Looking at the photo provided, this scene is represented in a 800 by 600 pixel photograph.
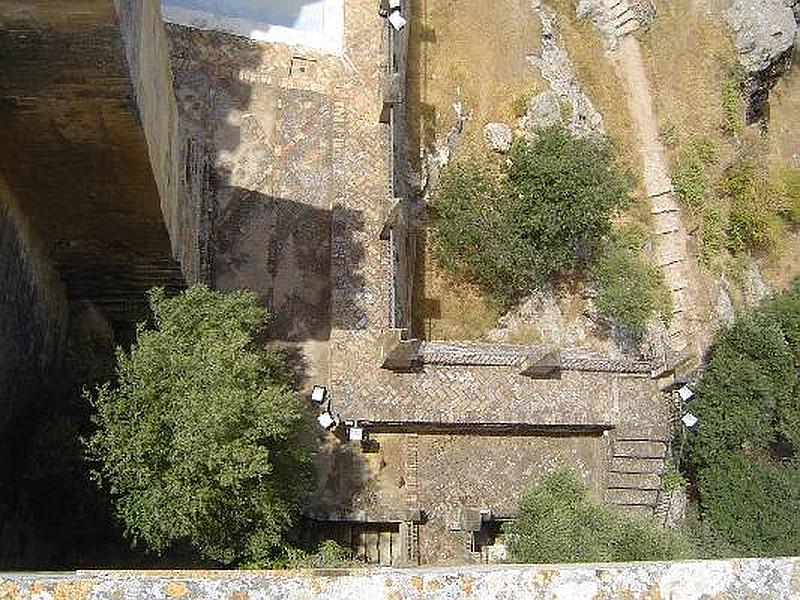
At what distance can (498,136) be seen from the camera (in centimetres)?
1775

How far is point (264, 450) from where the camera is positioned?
10.0 meters

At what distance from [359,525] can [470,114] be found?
8495 millimetres

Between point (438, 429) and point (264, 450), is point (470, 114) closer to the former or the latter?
point (438, 429)

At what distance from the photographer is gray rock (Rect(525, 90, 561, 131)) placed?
1784cm

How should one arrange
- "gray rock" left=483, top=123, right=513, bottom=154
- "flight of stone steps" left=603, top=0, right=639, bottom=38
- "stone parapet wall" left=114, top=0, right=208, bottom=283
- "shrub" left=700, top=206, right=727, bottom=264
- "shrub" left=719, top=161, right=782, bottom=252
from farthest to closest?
"shrub" left=719, top=161, right=782, bottom=252 < "flight of stone steps" left=603, top=0, right=639, bottom=38 < "shrub" left=700, top=206, right=727, bottom=264 < "gray rock" left=483, top=123, right=513, bottom=154 < "stone parapet wall" left=114, top=0, right=208, bottom=283

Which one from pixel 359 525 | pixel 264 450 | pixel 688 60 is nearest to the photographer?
pixel 264 450

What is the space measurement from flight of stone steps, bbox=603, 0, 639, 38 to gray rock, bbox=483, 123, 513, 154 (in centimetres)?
421

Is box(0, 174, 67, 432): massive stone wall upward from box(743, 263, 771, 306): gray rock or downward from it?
downward

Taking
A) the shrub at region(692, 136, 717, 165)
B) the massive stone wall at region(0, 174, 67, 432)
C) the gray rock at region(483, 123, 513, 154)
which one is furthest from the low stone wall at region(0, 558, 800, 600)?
the shrub at region(692, 136, 717, 165)

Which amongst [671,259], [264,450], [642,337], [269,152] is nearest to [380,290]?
[269,152]

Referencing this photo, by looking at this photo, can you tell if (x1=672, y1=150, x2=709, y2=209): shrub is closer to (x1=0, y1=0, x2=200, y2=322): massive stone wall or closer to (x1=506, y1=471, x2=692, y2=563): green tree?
(x1=506, y1=471, x2=692, y2=563): green tree

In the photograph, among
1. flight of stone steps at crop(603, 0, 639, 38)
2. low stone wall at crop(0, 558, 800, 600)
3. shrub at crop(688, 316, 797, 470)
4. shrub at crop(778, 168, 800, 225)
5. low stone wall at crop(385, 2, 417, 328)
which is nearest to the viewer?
low stone wall at crop(0, 558, 800, 600)

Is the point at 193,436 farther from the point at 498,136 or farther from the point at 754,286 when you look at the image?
the point at 754,286

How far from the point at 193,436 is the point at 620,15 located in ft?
48.0
